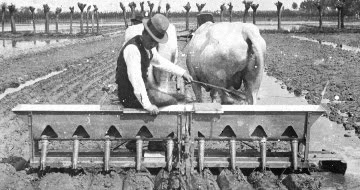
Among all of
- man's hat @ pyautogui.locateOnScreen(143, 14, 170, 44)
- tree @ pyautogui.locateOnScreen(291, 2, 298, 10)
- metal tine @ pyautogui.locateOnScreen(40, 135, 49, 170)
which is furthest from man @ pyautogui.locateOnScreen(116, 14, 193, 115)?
tree @ pyautogui.locateOnScreen(291, 2, 298, 10)

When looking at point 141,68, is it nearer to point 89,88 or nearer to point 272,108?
point 272,108

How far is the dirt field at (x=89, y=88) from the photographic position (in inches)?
211

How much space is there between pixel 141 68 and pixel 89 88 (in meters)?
7.16

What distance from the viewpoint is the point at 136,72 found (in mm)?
5371

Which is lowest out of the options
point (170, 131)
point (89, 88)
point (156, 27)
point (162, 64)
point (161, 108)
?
point (89, 88)

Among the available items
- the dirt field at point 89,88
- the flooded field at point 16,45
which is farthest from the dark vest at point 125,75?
the flooded field at point 16,45

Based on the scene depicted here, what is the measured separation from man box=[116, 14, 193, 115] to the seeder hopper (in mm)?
142

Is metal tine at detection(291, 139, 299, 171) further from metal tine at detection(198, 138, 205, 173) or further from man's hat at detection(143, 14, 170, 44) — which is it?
man's hat at detection(143, 14, 170, 44)

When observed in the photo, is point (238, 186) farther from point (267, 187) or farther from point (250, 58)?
point (250, 58)

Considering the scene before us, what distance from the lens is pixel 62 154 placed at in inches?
229

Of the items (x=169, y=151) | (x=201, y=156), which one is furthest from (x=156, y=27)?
(x=201, y=156)

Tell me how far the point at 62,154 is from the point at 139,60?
1.52 metres

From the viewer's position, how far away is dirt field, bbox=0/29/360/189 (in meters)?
5.37

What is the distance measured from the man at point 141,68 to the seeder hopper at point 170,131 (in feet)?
0.47
